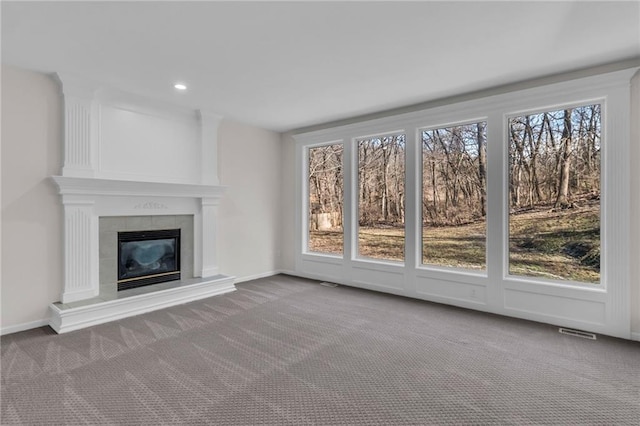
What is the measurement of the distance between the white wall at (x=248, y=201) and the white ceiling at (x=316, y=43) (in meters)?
1.48

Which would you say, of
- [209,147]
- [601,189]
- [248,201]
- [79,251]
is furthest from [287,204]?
[601,189]

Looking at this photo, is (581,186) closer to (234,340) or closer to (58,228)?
(234,340)

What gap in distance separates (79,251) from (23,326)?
0.89 meters

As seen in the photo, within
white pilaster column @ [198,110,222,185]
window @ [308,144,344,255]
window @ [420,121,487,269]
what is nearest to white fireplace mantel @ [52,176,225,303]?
white pilaster column @ [198,110,222,185]

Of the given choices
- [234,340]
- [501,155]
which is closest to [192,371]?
[234,340]

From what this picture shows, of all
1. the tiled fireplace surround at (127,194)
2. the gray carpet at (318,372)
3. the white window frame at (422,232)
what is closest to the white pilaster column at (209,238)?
the tiled fireplace surround at (127,194)

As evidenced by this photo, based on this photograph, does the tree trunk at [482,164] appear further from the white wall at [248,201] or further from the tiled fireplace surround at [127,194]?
the tiled fireplace surround at [127,194]

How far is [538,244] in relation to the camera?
3.71 meters

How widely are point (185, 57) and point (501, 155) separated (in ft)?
12.1

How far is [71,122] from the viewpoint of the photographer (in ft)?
11.7

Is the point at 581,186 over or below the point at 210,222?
over

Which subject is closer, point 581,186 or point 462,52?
point 462,52

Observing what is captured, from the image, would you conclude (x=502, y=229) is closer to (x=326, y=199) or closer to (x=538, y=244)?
(x=538, y=244)

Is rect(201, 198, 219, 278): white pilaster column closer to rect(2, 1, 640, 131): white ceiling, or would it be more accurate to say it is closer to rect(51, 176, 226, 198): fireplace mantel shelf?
rect(51, 176, 226, 198): fireplace mantel shelf
